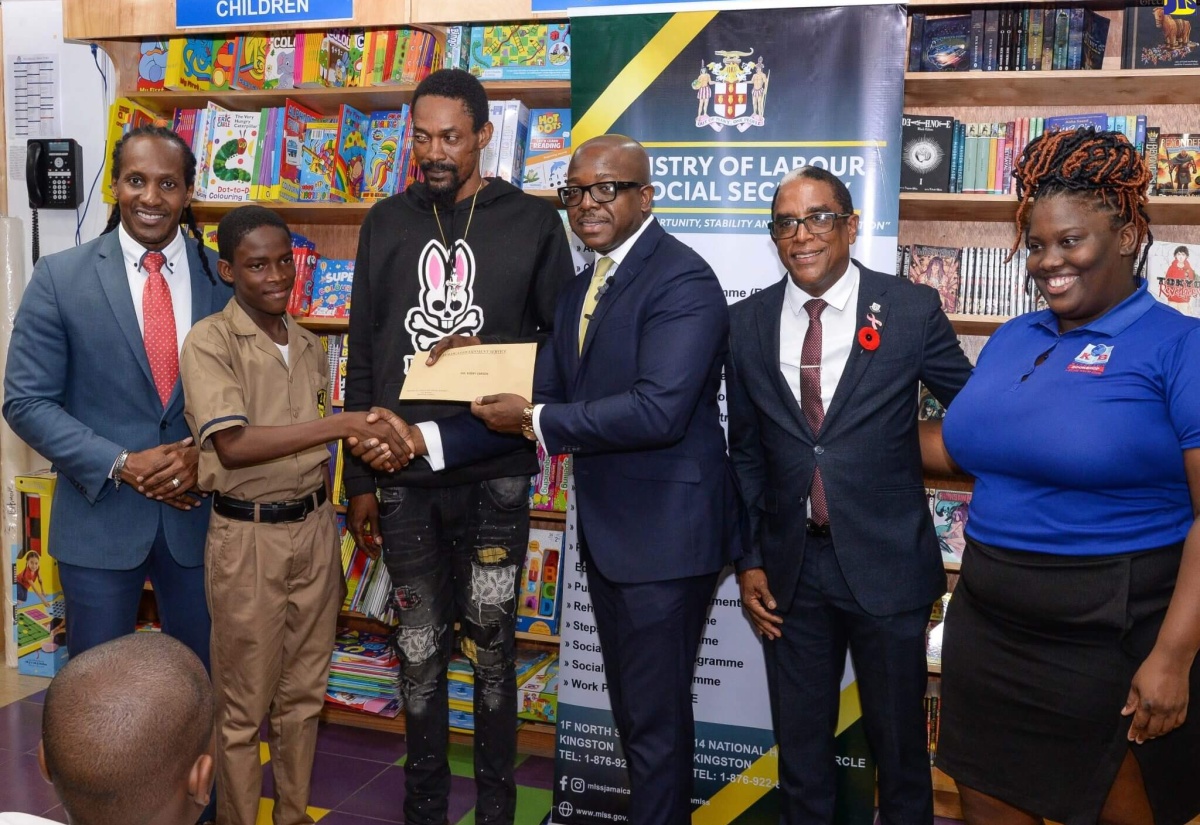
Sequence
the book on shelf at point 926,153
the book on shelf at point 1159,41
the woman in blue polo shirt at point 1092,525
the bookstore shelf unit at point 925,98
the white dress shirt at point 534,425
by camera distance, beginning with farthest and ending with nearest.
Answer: the book on shelf at point 926,153 < the bookstore shelf unit at point 925,98 < the book on shelf at point 1159,41 < the white dress shirt at point 534,425 < the woman in blue polo shirt at point 1092,525

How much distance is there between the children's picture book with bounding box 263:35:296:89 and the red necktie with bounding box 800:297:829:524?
2.59 m

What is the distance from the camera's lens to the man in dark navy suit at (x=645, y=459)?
2193 millimetres

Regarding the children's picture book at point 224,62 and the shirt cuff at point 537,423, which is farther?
the children's picture book at point 224,62

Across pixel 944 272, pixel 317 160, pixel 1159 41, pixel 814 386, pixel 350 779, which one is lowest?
pixel 350 779

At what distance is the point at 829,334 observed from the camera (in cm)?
228

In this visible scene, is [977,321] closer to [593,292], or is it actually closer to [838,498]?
[838,498]

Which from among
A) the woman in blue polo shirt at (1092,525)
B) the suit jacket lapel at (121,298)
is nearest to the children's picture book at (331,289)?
the suit jacket lapel at (121,298)

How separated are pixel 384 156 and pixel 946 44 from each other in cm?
212

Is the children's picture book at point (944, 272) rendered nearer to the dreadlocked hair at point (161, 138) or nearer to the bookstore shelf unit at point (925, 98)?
the bookstore shelf unit at point (925, 98)

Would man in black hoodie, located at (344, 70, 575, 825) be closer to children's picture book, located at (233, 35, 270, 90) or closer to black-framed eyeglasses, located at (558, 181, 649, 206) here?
black-framed eyeglasses, located at (558, 181, 649, 206)

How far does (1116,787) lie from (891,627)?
1.79 ft

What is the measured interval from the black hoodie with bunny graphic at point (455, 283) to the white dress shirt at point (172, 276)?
49cm

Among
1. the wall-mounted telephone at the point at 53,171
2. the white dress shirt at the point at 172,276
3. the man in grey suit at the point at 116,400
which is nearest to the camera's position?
the man in grey suit at the point at 116,400

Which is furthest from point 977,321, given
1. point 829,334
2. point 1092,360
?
point 1092,360
